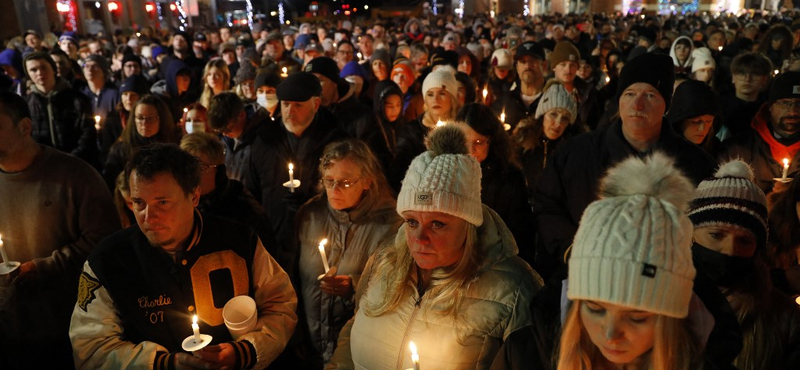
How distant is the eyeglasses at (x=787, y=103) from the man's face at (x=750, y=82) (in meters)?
1.46

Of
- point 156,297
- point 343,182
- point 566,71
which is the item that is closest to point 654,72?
point 343,182

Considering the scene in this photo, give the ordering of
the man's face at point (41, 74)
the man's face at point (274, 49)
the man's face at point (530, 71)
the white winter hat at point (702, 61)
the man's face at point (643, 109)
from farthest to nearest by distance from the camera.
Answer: the man's face at point (274, 49)
the white winter hat at point (702, 61)
the man's face at point (530, 71)
the man's face at point (41, 74)
the man's face at point (643, 109)

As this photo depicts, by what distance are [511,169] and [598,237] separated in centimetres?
227

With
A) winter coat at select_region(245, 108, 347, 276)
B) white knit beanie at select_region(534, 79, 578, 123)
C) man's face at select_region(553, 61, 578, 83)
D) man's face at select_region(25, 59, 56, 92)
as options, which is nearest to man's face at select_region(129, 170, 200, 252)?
winter coat at select_region(245, 108, 347, 276)

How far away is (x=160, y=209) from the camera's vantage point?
232cm

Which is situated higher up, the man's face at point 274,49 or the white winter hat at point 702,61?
the man's face at point 274,49

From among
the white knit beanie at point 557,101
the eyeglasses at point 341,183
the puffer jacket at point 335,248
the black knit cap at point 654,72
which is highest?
the black knit cap at point 654,72

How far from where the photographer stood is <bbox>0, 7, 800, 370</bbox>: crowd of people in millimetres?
1572

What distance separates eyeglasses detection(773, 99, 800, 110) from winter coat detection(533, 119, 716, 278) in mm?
1590

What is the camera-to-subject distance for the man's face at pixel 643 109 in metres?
2.89

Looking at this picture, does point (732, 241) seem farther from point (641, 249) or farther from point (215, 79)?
point (215, 79)

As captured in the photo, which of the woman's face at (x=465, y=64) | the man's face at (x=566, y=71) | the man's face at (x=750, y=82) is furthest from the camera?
the woman's face at (x=465, y=64)

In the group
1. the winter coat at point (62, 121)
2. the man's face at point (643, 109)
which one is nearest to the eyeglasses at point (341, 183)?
the man's face at point (643, 109)

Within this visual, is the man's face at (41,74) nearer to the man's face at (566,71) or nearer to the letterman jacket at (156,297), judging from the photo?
the letterman jacket at (156,297)
